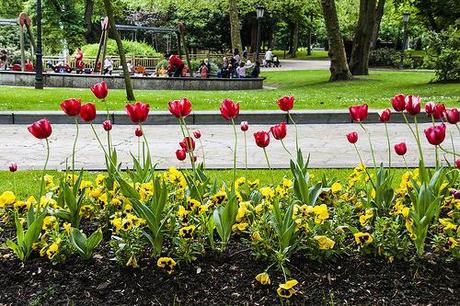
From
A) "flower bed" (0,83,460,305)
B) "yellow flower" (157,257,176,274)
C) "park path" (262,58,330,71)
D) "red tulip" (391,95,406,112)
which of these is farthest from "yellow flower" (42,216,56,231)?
"park path" (262,58,330,71)

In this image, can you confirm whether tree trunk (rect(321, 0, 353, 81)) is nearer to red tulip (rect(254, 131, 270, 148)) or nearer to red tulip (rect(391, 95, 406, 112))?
red tulip (rect(391, 95, 406, 112))

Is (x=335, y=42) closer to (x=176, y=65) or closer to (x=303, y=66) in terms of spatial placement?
(x=176, y=65)

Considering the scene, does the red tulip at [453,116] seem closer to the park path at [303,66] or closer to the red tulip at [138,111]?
the red tulip at [138,111]

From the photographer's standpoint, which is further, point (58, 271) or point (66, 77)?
point (66, 77)

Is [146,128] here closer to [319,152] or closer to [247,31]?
[319,152]

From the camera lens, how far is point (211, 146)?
1029cm

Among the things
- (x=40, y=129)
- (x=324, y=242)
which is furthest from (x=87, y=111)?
(x=324, y=242)

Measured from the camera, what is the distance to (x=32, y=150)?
9.70 metres

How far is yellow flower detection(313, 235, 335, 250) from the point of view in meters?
3.38

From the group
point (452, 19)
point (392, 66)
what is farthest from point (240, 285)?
point (392, 66)

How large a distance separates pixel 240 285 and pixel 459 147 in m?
7.79

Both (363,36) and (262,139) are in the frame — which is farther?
Answer: (363,36)

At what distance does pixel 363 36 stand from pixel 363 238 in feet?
85.4

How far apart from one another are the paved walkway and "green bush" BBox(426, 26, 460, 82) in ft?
39.3
